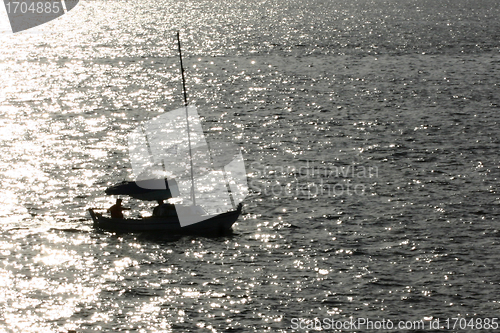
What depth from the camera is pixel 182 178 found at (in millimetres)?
72938

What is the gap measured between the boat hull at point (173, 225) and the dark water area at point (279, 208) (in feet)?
2.62

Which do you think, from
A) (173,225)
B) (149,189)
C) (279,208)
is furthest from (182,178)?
(173,225)

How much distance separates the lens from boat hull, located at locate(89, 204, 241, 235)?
183 ft

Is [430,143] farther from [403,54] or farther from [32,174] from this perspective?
[403,54]

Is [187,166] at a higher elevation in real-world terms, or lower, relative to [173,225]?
lower

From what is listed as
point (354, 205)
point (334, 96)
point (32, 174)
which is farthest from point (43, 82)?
point (354, 205)

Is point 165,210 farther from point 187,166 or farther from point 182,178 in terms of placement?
point 187,166

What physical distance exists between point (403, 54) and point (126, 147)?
90.3 metres

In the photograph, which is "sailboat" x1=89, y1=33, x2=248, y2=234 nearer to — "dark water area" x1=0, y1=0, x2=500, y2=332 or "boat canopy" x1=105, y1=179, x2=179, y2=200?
"boat canopy" x1=105, y1=179, x2=179, y2=200

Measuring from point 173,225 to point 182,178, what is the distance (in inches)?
679

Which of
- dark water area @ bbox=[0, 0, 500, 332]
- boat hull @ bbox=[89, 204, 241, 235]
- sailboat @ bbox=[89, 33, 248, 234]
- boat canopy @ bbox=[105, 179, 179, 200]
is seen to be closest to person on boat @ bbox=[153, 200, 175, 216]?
sailboat @ bbox=[89, 33, 248, 234]

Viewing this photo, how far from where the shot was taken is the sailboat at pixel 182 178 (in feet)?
185

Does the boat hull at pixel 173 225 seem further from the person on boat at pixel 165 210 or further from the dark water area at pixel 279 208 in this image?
the dark water area at pixel 279 208

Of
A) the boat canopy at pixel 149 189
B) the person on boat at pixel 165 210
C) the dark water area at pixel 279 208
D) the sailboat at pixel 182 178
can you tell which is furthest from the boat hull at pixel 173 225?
the boat canopy at pixel 149 189
